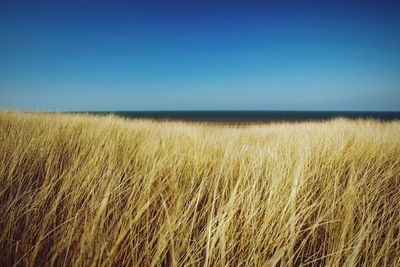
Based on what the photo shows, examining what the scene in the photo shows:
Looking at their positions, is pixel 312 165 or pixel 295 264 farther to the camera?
pixel 312 165

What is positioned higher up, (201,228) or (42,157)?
(42,157)

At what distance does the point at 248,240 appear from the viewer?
70cm

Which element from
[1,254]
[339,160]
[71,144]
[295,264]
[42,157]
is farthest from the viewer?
[71,144]

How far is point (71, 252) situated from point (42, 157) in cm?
92

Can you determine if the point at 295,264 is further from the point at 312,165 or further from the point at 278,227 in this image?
the point at 312,165

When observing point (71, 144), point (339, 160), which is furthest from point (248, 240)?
point (71, 144)

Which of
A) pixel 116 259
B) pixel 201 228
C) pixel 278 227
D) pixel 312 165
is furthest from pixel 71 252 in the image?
pixel 312 165

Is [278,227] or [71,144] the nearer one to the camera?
[278,227]

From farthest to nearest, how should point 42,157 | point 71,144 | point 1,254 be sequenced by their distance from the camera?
point 71,144
point 42,157
point 1,254

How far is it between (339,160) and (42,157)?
1.97 metres

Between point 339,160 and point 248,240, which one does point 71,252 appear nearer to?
point 248,240

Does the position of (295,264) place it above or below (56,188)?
below

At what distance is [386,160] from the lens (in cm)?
153

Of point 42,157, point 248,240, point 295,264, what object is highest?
point 42,157
